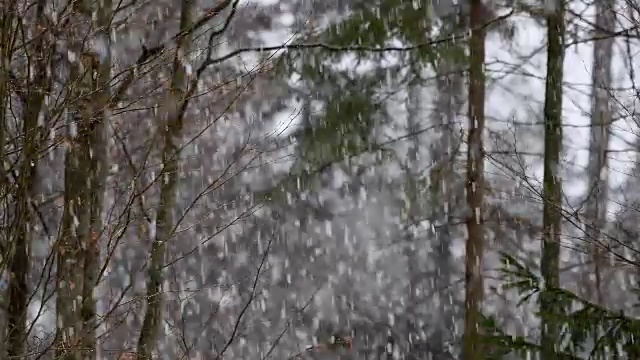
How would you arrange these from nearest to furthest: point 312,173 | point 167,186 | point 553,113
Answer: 1. point 167,186
2. point 553,113
3. point 312,173

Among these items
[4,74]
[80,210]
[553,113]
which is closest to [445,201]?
[553,113]

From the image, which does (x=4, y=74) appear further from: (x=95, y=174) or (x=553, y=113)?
(x=553, y=113)

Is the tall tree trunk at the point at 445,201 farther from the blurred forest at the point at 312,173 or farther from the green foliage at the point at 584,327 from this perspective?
the green foliage at the point at 584,327

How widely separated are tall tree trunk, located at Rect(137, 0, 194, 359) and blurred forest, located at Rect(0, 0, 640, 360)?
2cm

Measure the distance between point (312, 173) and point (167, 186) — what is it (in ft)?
13.7

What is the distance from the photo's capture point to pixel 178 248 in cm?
1391

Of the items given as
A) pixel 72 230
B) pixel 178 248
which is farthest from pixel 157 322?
pixel 178 248

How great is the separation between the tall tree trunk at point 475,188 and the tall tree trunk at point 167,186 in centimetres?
372

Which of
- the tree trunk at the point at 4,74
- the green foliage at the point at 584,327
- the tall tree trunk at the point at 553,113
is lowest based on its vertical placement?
the green foliage at the point at 584,327

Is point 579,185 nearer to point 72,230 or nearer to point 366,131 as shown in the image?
point 366,131

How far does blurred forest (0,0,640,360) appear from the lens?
150 inches

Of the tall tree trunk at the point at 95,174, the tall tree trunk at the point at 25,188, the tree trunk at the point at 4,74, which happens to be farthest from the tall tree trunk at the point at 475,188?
the tree trunk at the point at 4,74

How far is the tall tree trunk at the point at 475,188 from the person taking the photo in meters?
7.73

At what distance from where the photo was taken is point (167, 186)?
4.96m
